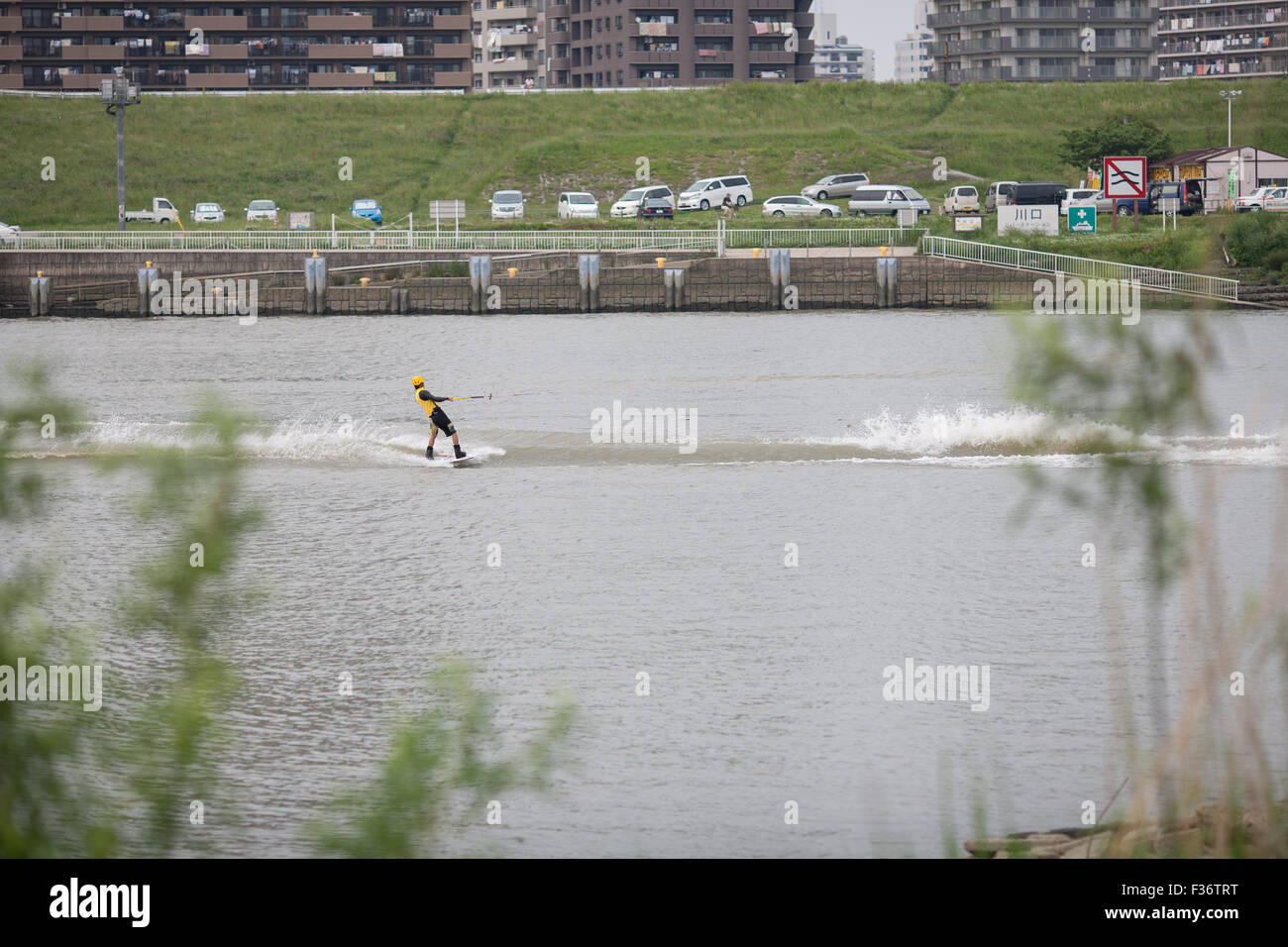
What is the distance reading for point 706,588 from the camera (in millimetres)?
21094

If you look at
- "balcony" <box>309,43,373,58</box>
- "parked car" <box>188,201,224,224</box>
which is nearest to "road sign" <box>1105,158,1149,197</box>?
"parked car" <box>188,201,224,224</box>

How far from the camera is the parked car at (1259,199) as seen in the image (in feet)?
214

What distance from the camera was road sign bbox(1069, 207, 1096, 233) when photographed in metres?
59.1

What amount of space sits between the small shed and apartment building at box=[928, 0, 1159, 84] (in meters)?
47.1

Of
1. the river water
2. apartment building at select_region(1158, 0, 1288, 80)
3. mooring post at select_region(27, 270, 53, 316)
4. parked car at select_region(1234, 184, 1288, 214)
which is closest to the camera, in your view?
the river water

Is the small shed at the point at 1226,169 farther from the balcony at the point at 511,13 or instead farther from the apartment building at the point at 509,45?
the balcony at the point at 511,13

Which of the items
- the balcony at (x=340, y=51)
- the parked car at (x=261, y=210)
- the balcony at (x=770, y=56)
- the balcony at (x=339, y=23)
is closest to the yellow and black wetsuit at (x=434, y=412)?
the parked car at (x=261, y=210)

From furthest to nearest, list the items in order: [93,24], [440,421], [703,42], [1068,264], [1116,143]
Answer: [703,42], [93,24], [1116,143], [1068,264], [440,421]

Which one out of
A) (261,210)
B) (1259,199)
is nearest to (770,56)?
(261,210)

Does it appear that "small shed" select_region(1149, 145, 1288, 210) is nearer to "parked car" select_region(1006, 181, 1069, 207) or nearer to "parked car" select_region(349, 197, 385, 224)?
"parked car" select_region(1006, 181, 1069, 207)

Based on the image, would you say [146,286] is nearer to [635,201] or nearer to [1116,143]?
[635,201]

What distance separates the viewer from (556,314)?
6028 centimetres

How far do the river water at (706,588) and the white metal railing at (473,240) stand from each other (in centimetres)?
1735

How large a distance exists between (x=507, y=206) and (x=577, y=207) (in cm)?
340
